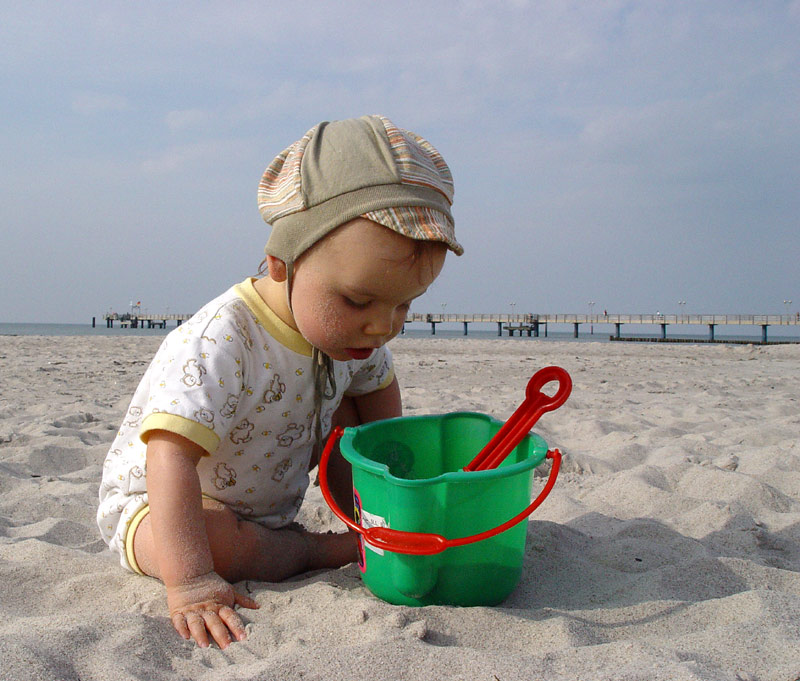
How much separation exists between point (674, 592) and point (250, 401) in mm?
1067

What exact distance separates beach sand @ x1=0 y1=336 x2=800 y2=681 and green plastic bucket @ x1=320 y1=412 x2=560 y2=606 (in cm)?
Result: 6

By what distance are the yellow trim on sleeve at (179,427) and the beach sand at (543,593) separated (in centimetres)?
36

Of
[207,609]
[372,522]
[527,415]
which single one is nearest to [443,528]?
[372,522]

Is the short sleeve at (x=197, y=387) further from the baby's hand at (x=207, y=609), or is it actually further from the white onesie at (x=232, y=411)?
the baby's hand at (x=207, y=609)

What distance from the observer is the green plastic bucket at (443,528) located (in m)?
1.27

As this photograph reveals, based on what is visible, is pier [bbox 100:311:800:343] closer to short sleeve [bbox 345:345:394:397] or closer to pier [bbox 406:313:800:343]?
pier [bbox 406:313:800:343]

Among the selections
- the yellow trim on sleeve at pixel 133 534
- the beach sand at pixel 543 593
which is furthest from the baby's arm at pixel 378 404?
the yellow trim on sleeve at pixel 133 534

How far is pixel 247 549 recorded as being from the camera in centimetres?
153

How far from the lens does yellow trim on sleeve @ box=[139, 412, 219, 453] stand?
1.38 metres

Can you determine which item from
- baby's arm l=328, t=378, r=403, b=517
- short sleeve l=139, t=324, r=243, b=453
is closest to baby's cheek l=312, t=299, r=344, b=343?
short sleeve l=139, t=324, r=243, b=453

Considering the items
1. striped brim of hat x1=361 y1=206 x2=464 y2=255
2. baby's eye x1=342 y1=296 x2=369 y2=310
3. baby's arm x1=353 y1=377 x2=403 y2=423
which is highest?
striped brim of hat x1=361 y1=206 x2=464 y2=255

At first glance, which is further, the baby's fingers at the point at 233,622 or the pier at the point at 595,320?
the pier at the point at 595,320

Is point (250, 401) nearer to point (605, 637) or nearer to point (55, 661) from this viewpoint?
point (55, 661)

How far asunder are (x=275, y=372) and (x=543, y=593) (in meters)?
0.82
